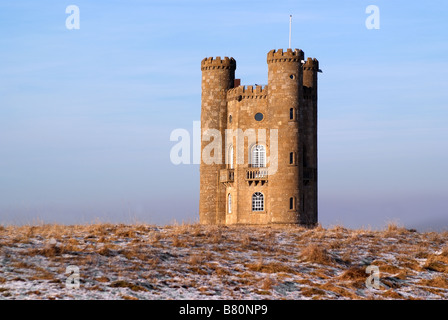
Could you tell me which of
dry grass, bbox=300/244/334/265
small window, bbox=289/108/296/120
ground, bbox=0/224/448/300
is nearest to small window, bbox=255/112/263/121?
small window, bbox=289/108/296/120

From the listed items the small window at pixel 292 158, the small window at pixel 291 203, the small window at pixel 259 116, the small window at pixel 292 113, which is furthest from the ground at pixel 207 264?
the small window at pixel 259 116

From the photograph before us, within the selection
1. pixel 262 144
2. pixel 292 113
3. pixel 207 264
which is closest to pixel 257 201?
pixel 262 144

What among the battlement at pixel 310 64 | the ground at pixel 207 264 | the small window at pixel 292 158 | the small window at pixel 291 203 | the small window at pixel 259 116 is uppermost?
the battlement at pixel 310 64

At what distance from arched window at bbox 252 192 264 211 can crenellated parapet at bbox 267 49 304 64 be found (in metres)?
11.0

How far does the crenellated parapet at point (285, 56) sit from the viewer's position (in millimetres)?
53625

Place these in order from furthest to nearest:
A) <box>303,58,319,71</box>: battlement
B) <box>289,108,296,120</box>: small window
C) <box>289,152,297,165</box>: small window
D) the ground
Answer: <box>303,58,319,71</box>: battlement < <box>289,108,296,120</box>: small window < <box>289,152,297,165</box>: small window < the ground

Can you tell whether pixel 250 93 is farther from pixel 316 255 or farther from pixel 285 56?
pixel 316 255

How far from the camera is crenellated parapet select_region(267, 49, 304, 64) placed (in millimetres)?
53625

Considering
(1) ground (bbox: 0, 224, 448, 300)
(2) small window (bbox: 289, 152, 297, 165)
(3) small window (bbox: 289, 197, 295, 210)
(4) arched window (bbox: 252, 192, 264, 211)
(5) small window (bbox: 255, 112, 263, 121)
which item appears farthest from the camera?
(5) small window (bbox: 255, 112, 263, 121)

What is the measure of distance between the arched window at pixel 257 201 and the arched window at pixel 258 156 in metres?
2.40

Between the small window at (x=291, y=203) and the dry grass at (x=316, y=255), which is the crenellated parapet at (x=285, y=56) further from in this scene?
the dry grass at (x=316, y=255)

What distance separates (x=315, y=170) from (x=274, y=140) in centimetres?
465

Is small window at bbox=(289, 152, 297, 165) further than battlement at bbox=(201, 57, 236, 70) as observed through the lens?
No

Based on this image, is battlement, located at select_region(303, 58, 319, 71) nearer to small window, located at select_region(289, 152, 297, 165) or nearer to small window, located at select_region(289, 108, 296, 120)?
small window, located at select_region(289, 108, 296, 120)
